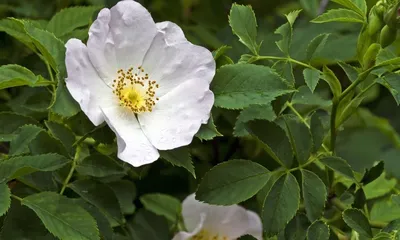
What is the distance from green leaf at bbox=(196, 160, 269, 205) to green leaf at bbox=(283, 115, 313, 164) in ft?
0.15

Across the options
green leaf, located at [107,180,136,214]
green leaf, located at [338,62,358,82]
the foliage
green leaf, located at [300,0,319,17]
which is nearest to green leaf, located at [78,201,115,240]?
the foliage

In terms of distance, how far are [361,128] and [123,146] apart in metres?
0.81

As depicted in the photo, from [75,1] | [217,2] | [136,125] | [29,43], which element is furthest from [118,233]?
[217,2]

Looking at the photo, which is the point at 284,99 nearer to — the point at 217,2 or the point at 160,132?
the point at 160,132

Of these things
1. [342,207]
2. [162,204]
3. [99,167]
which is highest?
[99,167]

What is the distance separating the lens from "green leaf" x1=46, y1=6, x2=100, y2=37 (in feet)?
3.18

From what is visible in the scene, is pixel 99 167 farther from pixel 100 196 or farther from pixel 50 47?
pixel 50 47

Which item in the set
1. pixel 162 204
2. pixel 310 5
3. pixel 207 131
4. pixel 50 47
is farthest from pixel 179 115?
pixel 310 5

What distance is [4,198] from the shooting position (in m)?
0.73

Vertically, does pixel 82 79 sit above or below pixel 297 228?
above

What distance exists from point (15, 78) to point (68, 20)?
0.84ft

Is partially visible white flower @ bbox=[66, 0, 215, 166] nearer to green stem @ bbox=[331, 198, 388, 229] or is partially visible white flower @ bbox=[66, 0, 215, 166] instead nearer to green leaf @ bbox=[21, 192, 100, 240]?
green leaf @ bbox=[21, 192, 100, 240]

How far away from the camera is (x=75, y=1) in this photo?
127cm

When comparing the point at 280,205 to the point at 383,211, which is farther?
the point at 383,211
